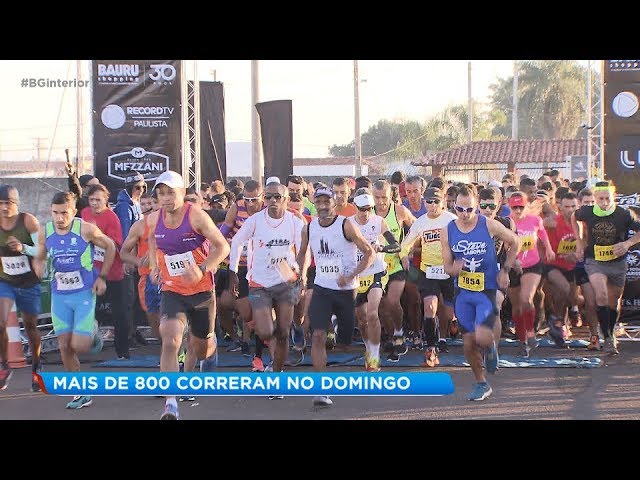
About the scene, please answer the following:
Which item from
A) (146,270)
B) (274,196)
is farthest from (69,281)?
(274,196)

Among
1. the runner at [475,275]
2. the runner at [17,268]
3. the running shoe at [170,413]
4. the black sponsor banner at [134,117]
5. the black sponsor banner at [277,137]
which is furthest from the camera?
the black sponsor banner at [277,137]

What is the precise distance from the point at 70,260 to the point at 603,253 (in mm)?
6059

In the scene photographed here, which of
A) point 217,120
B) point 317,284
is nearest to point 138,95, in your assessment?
point 217,120

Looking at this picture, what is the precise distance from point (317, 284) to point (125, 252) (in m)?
1.91

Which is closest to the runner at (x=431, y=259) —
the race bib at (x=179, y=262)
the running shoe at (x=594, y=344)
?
the running shoe at (x=594, y=344)

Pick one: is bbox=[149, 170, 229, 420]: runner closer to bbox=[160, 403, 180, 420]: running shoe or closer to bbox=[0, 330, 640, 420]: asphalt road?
bbox=[160, 403, 180, 420]: running shoe

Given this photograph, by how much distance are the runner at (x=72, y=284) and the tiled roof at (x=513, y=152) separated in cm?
3291

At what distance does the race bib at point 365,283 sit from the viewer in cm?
970

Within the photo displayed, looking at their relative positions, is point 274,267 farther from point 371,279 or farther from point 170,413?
point 170,413

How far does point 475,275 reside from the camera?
27.8 feet

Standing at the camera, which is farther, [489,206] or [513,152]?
[513,152]

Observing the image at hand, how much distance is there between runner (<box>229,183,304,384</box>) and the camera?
28.9 ft

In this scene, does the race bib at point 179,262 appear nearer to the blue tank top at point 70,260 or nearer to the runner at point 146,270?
the blue tank top at point 70,260

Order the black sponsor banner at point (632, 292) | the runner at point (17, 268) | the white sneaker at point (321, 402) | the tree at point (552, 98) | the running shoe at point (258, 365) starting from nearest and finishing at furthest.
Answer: the white sneaker at point (321, 402)
the runner at point (17, 268)
the running shoe at point (258, 365)
the black sponsor banner at point (632, 292)
the tree at point (552, 98)
